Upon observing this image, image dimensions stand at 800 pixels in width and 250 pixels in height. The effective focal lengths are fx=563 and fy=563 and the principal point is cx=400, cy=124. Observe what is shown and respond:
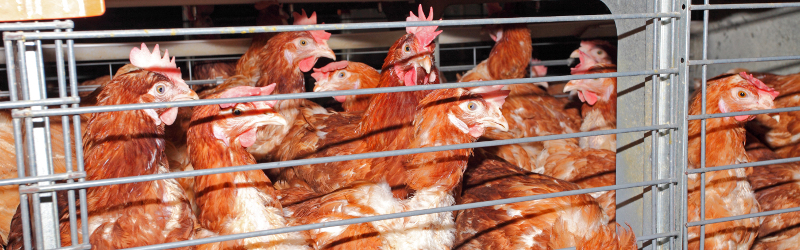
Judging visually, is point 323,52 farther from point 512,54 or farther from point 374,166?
point 512,54

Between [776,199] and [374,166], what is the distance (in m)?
1.87

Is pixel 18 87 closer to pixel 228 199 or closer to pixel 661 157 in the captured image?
pixel 228 199

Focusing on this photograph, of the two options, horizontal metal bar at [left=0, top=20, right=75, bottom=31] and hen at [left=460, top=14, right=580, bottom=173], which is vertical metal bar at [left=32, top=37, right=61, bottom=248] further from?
hen at [left=460, top=14, right=580, bottom=173]

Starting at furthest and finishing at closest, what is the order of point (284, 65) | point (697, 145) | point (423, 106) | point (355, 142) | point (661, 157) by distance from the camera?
point (284, 65)
point (355, 142)
point (697, 145)
point (423, 106)
point (661, 157)

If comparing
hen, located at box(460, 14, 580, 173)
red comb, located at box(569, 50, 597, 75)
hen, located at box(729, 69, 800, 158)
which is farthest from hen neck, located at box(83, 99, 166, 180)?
hen, located at box(729, 69, 800, 158)

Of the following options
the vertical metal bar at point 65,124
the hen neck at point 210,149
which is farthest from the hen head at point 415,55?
the vertical metal bar at point 65,124

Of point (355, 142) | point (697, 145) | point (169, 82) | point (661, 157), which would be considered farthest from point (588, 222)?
point (169, 82)

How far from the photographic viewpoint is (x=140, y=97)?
1835 mm

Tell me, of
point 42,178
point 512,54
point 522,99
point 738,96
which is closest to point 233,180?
point 42,178

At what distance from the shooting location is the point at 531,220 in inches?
81.4

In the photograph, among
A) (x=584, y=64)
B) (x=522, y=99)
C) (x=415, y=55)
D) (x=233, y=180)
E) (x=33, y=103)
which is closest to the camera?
(x=33, y=103)

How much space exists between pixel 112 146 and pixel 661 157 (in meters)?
1.69

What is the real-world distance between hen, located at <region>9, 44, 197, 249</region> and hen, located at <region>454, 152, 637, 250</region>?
1.04 metres

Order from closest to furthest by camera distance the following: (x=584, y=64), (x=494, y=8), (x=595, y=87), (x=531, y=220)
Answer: (x=531, y=220) < (x=595, y=87) < (x=584, y=64) < (x=494, y=8)
